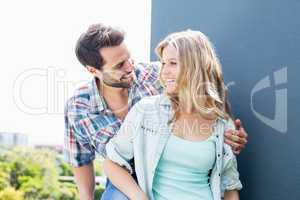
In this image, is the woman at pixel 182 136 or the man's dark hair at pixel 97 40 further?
the man's dark hair at pixel 97 40

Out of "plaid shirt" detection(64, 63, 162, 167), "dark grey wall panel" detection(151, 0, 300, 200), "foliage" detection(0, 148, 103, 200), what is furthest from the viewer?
"foliage" detection(0, 148, 103, 200)

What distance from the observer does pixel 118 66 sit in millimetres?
2061

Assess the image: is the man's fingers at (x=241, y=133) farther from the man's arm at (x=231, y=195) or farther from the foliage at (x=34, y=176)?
the foliage at (x=34, y=176)

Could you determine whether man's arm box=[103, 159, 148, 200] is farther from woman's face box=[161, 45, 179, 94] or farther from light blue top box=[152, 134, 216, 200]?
woman's face box=[161, 45, 179, 94]

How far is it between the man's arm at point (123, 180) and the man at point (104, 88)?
0.20m

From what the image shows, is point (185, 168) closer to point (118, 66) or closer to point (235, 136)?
point (235, 136)

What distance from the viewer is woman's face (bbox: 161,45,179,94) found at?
1714 mm

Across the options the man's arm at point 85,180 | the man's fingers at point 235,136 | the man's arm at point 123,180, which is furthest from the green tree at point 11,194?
the man's fingers at point 235,136

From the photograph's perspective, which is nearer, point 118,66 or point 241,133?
point 241,133

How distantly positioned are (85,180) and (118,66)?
1.92 feet

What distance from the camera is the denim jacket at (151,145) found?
1707 mm

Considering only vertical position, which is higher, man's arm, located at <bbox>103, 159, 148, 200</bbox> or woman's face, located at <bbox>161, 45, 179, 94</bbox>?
woman's face, located at <bbox>161, 45, 179, 94</bbox>

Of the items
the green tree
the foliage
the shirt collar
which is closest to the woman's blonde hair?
the shirt collar

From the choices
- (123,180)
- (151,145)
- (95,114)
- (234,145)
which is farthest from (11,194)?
(234,145)
